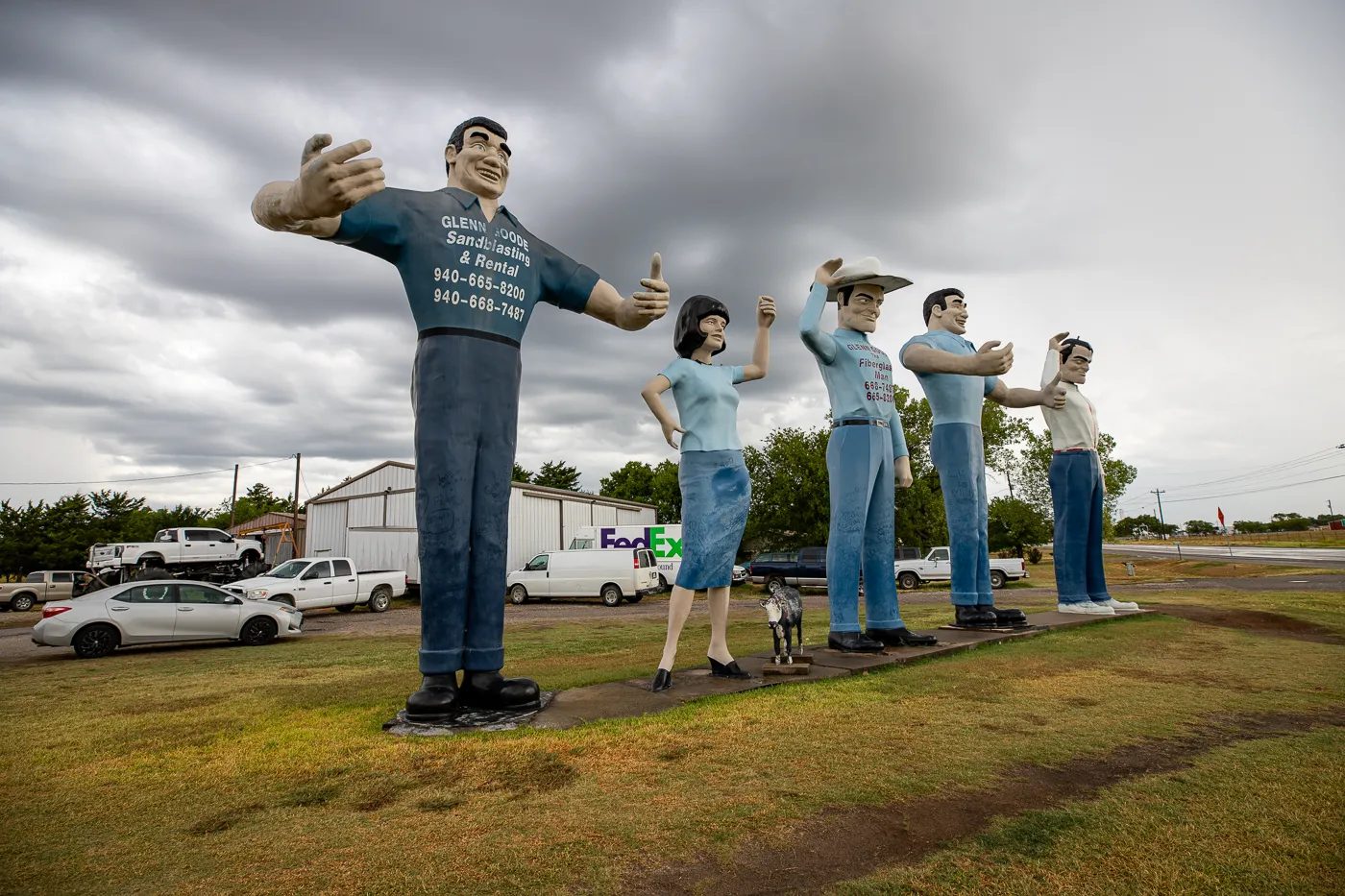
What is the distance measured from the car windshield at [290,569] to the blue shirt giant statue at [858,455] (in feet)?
48.6

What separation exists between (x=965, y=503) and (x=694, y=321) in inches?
141

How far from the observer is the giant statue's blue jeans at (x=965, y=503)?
6988mm

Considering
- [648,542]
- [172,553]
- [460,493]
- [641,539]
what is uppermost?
[460,493]

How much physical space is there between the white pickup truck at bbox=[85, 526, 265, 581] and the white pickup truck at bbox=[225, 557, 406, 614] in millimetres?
8540

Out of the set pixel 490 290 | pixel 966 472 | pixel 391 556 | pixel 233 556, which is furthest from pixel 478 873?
pixel 233 556

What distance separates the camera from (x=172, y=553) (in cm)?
2373

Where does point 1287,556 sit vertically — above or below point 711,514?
below

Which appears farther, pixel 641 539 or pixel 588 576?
pixel 641 539

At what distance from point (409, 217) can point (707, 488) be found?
2.54 meters

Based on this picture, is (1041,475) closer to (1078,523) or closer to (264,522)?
(1078,523)

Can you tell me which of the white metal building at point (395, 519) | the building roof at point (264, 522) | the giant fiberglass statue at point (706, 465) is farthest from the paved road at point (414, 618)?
the building roof at point (264, 522)

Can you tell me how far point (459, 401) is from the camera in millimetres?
3955

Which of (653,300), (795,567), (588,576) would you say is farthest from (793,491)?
(653,300)

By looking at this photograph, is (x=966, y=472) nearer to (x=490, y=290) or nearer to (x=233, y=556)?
(x=490, y=290)
